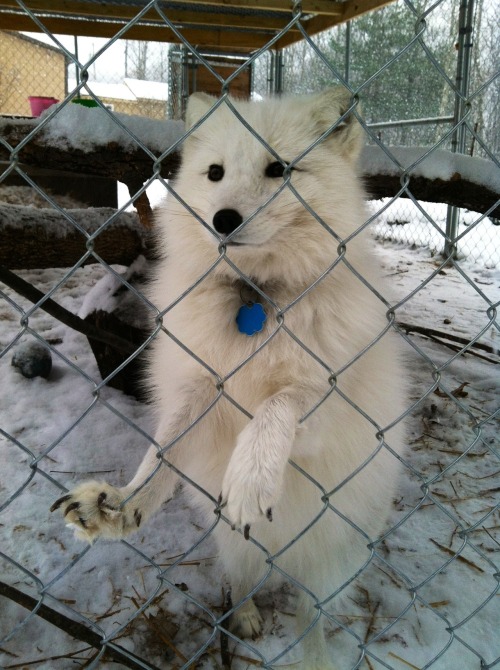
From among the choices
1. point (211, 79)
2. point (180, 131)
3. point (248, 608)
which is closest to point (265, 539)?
point (248, 608)

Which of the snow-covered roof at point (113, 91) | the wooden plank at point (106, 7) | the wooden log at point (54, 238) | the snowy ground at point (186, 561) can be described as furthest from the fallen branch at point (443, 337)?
the snow-covered roof at point (113, 91)

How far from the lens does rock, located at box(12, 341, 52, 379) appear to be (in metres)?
3.19

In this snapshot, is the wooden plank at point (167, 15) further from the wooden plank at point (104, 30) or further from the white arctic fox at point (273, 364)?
the white arctic fox at point (273, 364)

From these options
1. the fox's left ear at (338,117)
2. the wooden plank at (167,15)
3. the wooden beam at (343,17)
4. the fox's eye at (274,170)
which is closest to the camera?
the fox's eye at (274,170)

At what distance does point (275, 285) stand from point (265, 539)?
888mm

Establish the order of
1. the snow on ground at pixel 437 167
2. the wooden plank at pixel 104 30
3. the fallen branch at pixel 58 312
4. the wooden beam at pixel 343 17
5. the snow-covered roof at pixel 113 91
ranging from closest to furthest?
the fallen branch at pixel 58 312 → the snow on ground at pixel 437 167 → the wooden beam at pixel 343 17 → the wooden plank at pixel 104 30 → the snow-covered roof at pixel 113 91

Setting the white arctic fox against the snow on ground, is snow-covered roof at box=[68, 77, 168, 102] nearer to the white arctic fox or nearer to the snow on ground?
the snow on ground

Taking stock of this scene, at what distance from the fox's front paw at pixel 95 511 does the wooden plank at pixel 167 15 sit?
480 centimetres

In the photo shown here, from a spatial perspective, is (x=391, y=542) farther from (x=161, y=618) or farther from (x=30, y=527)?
(x=30, y=527)

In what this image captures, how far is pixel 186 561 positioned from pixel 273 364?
3.58 feet

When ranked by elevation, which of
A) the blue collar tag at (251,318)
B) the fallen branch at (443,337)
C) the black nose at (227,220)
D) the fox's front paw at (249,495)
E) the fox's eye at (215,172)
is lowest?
the fallen branch at (443,337)

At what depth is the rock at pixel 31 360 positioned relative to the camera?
3.19 meters

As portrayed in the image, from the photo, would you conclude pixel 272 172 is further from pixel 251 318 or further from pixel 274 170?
pixel 251 318

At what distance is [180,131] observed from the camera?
2.61 meters
